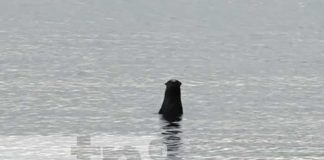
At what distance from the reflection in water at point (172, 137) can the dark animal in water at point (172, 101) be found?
176 centimetres

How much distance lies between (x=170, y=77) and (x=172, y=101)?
2734 cm

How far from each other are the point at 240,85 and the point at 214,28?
68970 millimetres

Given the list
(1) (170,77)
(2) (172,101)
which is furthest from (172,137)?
(1) (170,77)

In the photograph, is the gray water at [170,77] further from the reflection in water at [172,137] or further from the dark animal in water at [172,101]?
the dark animal in water at [172,101]

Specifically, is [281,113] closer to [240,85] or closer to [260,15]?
[240,85]

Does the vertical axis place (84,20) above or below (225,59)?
above

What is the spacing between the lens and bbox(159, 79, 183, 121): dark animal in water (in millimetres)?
58684

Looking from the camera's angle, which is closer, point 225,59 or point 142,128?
point 142,128

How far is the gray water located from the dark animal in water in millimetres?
716

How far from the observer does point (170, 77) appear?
86.8m

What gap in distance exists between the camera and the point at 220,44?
120 meters

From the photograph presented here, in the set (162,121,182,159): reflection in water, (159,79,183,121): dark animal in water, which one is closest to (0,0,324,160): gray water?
(162,121,182,159): reflection in water

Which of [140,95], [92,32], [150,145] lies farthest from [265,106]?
[92,32]

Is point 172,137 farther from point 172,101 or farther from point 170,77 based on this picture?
point 170,77
